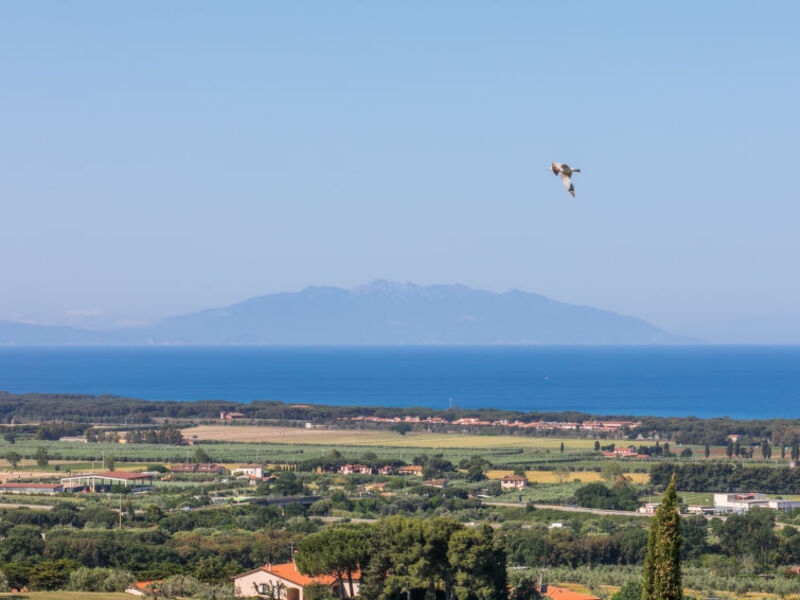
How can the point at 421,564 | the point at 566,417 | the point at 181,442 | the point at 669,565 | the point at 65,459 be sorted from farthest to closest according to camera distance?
the point at 566,417 → the point at 181,442 → the point at 65,459 → the point at 421,564 → the point at 669,565

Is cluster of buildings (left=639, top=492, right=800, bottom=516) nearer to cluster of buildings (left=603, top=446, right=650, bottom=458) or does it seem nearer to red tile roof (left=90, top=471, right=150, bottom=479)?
cluster of buildings (left=603, top=446, right=650, bottom=458)

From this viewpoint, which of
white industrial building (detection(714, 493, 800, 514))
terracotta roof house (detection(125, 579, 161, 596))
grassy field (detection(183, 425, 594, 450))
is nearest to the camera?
terracotta roof house (detection(125, 579, 161, 596))

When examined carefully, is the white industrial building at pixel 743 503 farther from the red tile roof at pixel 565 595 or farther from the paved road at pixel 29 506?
the paved road at pixel 29 506

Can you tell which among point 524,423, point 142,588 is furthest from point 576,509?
point 524,423

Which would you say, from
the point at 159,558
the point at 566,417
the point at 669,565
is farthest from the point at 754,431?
the point at 669,565

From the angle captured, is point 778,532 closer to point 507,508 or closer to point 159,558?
point 507,508

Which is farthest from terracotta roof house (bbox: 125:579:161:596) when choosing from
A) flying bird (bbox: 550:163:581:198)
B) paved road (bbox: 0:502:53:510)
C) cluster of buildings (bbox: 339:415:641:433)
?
cluster of buildings (bbox: 339:415:641:433)

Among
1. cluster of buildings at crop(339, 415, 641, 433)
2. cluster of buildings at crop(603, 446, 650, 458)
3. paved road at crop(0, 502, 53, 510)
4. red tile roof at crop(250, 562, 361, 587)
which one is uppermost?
cluster of buildings at crop(339, 415, 641, 433)

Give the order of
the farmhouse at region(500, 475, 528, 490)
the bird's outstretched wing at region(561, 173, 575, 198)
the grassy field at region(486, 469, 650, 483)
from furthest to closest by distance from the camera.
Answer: the grassy field at region(486, 469, 650, 483)
the farmhouse at region(500, 475, 528, 490)
the bird's outstretched wing at region(561, 173, 575, 198)
